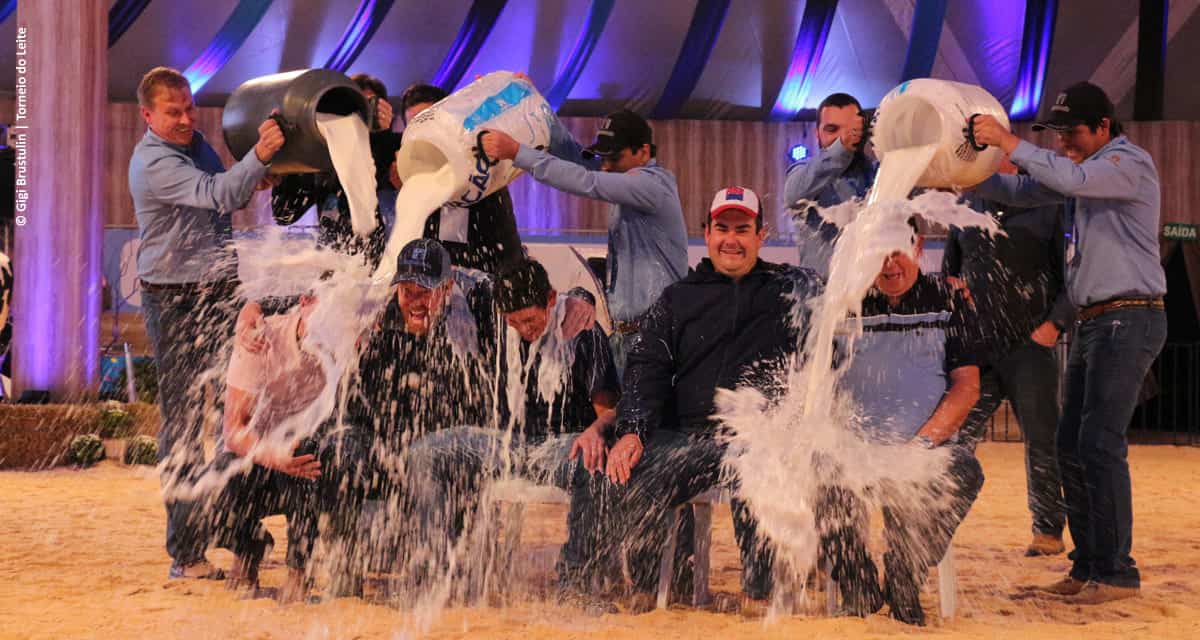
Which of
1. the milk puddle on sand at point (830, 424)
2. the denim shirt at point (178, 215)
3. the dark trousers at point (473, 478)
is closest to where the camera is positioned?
the milk puddle on sand at point (830, 424)

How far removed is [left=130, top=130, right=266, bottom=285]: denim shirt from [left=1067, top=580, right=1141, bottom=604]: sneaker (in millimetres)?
3162

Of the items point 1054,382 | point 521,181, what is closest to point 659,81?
point 521,181

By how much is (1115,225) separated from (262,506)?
300 cm

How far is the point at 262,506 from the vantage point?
398 cm

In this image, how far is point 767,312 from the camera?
3916 mm

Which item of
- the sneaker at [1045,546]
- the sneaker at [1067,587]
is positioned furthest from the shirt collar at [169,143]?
the sneaker at [1045,546]

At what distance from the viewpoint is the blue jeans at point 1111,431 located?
399cm

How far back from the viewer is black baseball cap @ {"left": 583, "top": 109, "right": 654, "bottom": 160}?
182 inches

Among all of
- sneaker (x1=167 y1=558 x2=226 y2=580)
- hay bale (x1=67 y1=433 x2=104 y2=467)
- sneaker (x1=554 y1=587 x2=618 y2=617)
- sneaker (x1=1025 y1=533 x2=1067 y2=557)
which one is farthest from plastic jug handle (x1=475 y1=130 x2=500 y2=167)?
hay bale (x1=67 y1=433 x2=104 y2=467)

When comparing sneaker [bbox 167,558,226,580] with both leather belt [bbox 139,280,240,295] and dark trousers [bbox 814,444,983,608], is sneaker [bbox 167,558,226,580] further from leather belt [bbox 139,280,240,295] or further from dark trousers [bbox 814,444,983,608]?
dark trousers [bbox 814,444,983,608]

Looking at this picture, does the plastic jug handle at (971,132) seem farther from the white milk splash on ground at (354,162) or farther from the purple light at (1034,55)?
the purple light at (1034,55)

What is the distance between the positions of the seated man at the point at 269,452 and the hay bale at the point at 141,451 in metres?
4.72

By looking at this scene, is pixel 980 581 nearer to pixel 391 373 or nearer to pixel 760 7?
pixel 391 373

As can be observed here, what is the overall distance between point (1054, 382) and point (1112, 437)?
3.33ft
